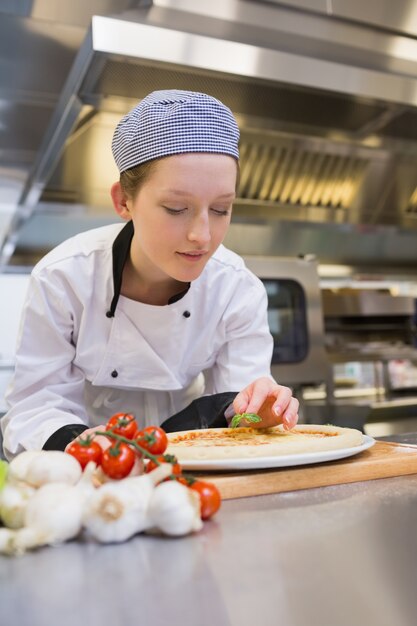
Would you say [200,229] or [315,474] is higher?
[200,229]

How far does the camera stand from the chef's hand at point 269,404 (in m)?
1.06

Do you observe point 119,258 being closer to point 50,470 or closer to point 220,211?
point 220,211

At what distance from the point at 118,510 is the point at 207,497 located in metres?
0.12

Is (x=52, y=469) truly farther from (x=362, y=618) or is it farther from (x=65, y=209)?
(x=65, y=209)

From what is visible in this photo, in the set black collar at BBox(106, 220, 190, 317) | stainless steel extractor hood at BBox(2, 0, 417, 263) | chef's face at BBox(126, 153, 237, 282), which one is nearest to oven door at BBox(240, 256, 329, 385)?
stainless steel extractor hood at BBox(2, 0, 417, 263)

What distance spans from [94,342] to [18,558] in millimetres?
763

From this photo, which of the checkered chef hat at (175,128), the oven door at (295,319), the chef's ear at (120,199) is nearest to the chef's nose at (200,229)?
the checkered chef hat at (175,128)

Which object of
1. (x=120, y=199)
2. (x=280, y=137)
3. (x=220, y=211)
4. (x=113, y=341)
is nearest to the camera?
(x=220, y=211)

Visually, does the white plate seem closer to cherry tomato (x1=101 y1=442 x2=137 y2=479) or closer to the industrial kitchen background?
cherry tomato (x1=101 y1=442 x2=137 y2=479)

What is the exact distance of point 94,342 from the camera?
139 centimetres

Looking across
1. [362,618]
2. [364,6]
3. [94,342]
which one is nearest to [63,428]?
[94,342]

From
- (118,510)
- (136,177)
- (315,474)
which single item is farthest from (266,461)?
(136,177)

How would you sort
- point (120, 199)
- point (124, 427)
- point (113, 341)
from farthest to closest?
point (113, 341) → point (120, 199) → point (124, 427)

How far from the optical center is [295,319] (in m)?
3.24
